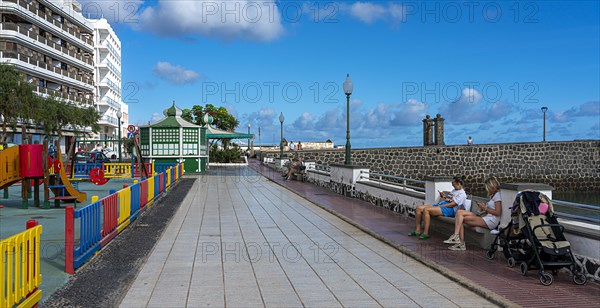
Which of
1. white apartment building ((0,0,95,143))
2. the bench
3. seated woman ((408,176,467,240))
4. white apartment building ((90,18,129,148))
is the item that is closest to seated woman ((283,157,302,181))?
the bench

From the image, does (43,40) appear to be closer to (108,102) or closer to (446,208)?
(108,102)

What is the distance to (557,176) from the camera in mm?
40156

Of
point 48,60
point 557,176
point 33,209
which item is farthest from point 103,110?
point 33,209

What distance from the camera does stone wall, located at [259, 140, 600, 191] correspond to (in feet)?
131

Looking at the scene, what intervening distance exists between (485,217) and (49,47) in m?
54.4

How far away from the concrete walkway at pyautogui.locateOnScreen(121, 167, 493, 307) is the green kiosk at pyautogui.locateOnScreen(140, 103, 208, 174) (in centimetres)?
1978

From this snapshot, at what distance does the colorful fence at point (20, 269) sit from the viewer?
4332 millimetres

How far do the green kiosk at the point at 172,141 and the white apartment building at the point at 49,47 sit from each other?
20841 millimetres

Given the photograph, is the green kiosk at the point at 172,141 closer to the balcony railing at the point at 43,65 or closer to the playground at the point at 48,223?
the playground at the point at 48,223

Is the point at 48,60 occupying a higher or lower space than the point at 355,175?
higher

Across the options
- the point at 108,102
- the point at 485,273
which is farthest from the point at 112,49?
the point at 485,273

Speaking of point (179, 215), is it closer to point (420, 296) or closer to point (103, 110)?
point (420, 296)

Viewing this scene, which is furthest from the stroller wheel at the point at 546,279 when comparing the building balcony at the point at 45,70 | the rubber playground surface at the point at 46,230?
the building balcony at the point at 45,70

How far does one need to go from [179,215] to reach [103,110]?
69.1 metres
